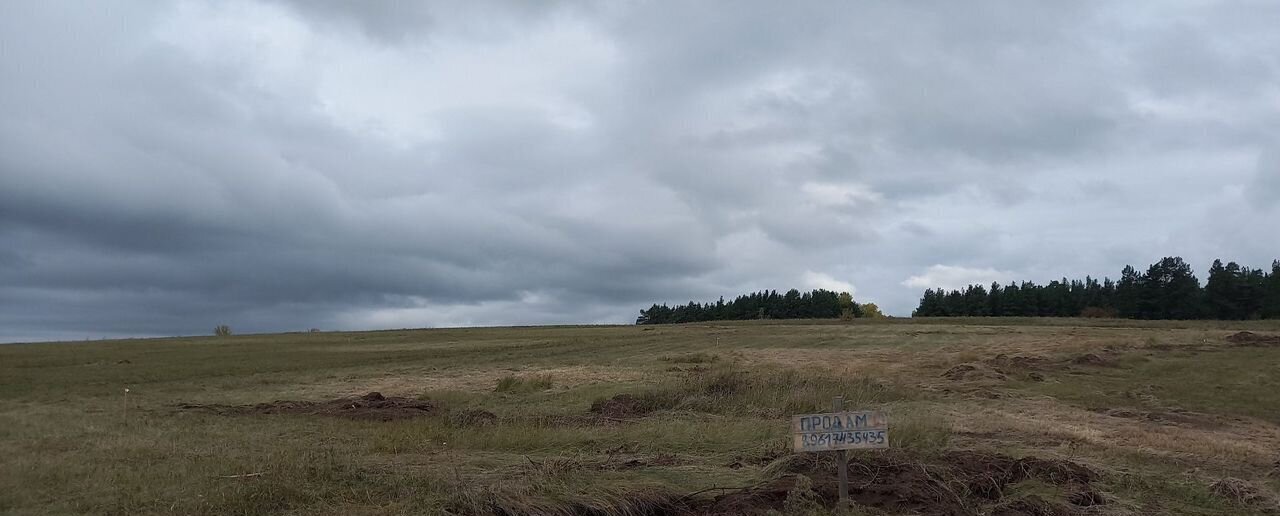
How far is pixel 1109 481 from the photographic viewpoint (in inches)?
444

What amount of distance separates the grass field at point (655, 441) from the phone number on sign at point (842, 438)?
80 centimetres

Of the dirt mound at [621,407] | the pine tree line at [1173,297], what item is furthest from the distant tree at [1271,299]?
the dirt mound at [621,407]

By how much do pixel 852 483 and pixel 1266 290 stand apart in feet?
391

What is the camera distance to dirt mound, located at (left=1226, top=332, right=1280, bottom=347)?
128 feet

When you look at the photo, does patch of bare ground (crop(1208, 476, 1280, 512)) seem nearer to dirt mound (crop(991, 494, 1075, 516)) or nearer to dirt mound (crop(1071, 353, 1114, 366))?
dirt mound (crop(991, 494, 1075, 516))

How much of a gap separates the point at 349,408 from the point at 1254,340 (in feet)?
133

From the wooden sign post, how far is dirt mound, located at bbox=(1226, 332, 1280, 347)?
39.0m

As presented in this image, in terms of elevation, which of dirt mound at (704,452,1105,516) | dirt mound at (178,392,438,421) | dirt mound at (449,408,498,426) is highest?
dirt mound at (178,392,438,421)

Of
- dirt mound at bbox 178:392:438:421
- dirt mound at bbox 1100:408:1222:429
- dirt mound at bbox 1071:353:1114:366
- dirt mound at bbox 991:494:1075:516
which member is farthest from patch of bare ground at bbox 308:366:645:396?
dirt mound at bbox 991:494:1075:516

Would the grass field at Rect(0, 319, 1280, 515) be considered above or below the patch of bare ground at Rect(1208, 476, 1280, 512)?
above

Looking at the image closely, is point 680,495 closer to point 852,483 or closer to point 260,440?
point 852,483

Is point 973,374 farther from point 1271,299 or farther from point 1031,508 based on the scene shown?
point 1271,299

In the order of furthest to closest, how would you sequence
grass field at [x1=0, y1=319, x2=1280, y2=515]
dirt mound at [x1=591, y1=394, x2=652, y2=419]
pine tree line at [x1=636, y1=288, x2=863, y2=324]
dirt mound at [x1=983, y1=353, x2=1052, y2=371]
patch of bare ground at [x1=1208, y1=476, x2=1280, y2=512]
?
pine tree line at [x1=636, y1=288, x2=863, y2=324] → dirt mound at [x1=983, y1=353, x2=1052, y2=371] → dirt mound at [x1=591, y1=394, x2=652, y2=419] → patch of bare ground at [x1=1208, y1=476, x2=1280, y2=512] → grass field at [x1=0, y1=319, x2=1280, y2=515]

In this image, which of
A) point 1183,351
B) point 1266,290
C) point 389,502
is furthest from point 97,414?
point 1266,290
